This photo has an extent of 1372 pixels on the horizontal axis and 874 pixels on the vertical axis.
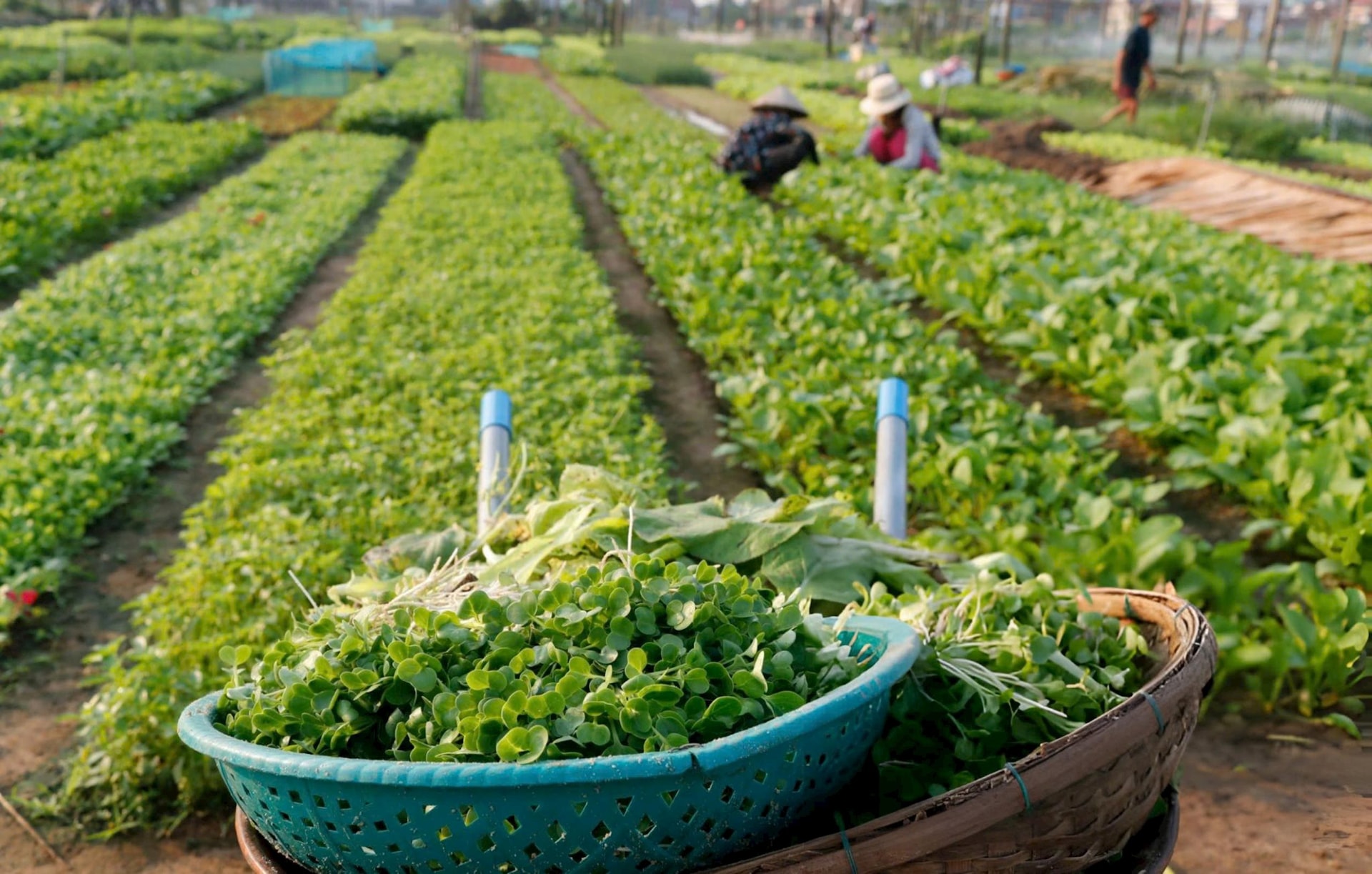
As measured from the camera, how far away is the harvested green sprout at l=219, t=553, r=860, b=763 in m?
1.63

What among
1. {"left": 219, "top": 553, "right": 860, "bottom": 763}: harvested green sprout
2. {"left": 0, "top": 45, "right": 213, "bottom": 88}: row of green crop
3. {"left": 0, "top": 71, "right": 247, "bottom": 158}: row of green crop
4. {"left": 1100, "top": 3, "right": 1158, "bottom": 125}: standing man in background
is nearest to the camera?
{"left": 219, "top": 553, "right": 860, "bottom": 763}: harvested green sprout

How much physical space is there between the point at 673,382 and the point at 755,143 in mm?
5639

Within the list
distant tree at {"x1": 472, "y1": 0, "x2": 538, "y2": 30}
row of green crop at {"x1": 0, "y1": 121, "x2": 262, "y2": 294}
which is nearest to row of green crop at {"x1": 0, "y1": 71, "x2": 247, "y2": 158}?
row of green crop at {"x1": 0, "y1": 121, "x2": 262, "y2": 294}

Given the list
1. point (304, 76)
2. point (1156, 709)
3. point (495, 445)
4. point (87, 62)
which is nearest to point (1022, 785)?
point (1156, 709)

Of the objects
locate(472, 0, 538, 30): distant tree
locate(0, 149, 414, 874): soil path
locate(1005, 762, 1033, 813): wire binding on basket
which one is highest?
locate(472, 0, 538, 30): distant tree

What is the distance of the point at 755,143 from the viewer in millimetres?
11695

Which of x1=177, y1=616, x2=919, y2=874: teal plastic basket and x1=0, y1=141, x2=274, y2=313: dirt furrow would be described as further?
x1=0, y1=141, x2=274, y2=313: dirt furrow

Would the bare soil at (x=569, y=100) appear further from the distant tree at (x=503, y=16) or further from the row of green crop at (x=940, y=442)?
the distant tree at (x=503, y=16)

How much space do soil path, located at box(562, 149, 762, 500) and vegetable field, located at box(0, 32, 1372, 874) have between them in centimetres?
5

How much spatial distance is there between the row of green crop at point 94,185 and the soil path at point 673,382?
450 centimetres

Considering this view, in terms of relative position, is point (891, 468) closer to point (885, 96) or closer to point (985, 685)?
point (985, 685)

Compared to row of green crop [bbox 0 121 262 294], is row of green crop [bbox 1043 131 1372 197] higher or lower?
higher

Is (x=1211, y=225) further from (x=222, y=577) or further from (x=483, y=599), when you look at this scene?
(x=483, y=599)

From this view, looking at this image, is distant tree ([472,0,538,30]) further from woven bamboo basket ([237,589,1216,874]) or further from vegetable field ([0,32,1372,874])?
woven bamboo basket ([237,589,1216,874])
